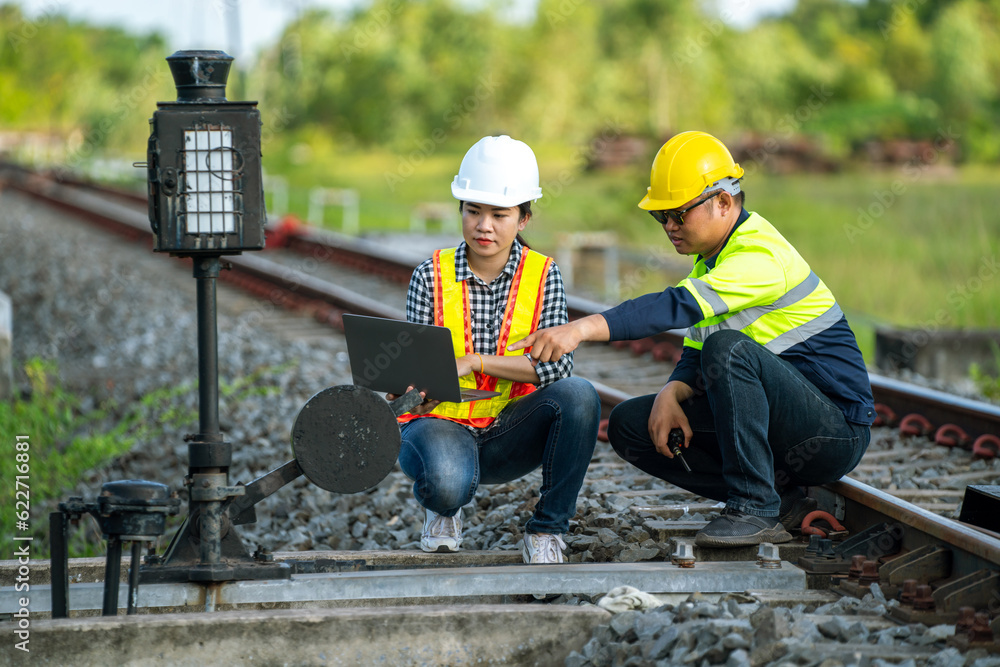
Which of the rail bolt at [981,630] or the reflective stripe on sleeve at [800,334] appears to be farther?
the reflective stripe on sleeve at [800,334]

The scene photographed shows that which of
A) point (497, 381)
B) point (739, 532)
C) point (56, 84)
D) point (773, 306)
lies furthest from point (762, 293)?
point (56, 84)

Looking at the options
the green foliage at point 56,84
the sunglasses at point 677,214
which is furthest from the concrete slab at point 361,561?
the green foliage at point 56,84

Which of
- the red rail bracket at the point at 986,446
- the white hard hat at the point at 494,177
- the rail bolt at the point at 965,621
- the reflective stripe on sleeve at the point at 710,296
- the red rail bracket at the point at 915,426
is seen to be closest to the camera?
the rail bolt at the point at 965,621

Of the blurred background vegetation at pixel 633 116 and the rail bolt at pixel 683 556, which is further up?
the blurred background vegetation at pixel 633 116

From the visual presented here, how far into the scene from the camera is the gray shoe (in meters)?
3.37

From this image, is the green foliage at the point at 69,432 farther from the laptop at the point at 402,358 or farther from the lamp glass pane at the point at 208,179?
the lamp glass pane at the point at 208,179

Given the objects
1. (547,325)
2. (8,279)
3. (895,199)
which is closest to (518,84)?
(895,199)

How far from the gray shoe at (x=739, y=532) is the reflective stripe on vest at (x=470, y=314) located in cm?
82

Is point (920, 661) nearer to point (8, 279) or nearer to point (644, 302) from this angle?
point (644, 302)

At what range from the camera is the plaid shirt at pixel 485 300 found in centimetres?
372

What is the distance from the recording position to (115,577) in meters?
2.78

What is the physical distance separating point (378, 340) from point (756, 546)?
1.39 metres

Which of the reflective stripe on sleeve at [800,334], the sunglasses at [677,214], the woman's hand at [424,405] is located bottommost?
the woman's hand at [424,405]

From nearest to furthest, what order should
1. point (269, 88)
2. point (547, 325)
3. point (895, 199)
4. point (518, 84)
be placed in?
point (547, 325), point (895, 199), point (518, 84), point (269, 88)
